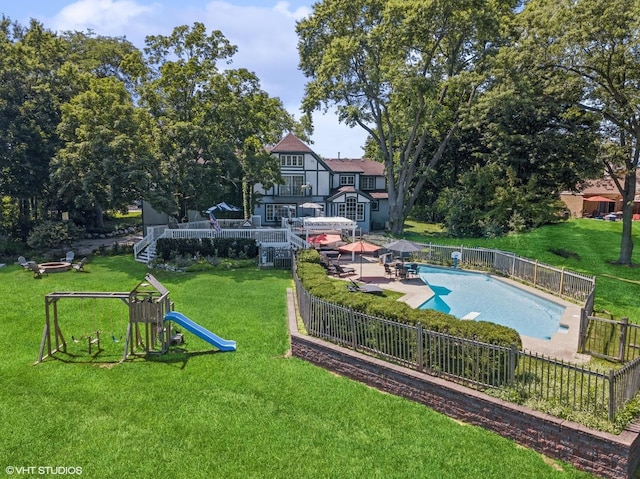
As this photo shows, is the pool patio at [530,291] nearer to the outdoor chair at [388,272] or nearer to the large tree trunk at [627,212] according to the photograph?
the outdoor chair at [388,272]

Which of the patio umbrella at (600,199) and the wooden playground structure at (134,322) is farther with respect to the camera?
the patio umbrella at (600,199)

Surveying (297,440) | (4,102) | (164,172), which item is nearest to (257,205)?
(164,172)

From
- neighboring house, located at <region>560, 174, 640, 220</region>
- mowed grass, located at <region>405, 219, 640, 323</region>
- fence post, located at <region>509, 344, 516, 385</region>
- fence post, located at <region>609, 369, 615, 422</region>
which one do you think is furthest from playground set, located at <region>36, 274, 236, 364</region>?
neighboring house, located at <region>560, 174, 640, 220</region>

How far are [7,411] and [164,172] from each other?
59.7 feet

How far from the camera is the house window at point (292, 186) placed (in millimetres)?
38938

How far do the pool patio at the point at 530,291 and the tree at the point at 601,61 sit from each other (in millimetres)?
10035

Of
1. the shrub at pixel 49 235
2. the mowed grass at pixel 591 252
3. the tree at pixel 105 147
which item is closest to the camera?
the mowed grass at pixel 591 252

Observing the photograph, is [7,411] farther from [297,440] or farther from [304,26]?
[304,26]

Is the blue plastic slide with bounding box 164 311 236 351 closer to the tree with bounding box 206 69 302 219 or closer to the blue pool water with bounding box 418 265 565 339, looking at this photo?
the blue pool water with bounding box 418 265 565 339

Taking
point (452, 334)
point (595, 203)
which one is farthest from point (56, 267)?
point (595, 203)

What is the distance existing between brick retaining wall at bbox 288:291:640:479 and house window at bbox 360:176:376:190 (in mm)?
35801

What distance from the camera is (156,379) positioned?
30.7 ft

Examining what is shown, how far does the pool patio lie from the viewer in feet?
35.9

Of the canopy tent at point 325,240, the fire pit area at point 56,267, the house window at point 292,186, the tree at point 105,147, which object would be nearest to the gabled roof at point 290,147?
the house window at point 292,186
